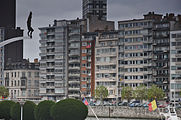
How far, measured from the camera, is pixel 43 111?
81.7 m

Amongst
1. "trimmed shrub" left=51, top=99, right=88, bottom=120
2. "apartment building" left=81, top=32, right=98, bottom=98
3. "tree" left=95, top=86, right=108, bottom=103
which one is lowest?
"tree" left=95, top=86, right=108, bottom=103

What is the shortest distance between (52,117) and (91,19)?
9058 centimetres

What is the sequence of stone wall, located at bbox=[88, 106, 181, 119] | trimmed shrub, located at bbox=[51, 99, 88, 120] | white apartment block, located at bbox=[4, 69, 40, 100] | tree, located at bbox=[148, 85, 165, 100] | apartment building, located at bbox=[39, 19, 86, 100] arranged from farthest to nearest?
1. white apartment block, located at bbox=[4, 69, 40, 100]
2. apartment building, located at bbox=[39, 19, 86, 100]
3. tree, located at bbox=[148, 85, 165, 100]
4. stone wall, located at bbox=[88, 106, 181, 119]
5. trimmed shrub, located at bbox=[51, 99, 88, 120]

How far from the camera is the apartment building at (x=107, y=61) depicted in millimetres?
152750

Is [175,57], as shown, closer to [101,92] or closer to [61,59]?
[101,92]

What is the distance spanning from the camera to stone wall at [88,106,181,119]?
10862 cm

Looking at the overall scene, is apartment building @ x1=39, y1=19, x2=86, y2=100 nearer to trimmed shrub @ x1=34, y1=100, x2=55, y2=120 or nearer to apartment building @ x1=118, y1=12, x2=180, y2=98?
apartment building @ x1=118, y1=12, x2=180, y2=98

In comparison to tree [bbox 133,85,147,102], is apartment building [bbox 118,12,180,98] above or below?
above

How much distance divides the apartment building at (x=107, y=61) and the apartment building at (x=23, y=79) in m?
35.3

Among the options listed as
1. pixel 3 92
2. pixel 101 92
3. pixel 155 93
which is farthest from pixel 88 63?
pixel 155 93

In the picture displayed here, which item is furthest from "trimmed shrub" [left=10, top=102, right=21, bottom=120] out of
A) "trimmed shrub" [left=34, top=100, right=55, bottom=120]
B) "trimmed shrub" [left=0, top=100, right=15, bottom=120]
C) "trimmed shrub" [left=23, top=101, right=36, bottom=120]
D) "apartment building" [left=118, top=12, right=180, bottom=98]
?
"apartment building" [left=118, top=12, right=180, bottom=98]

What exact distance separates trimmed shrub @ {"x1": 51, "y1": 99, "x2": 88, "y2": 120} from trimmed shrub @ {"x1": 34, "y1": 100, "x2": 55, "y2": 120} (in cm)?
347

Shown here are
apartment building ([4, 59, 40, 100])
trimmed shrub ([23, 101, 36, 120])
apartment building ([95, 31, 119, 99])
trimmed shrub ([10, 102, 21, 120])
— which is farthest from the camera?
apartment building ([4, 59, 40, 100])

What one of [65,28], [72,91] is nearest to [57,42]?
[65,28]
